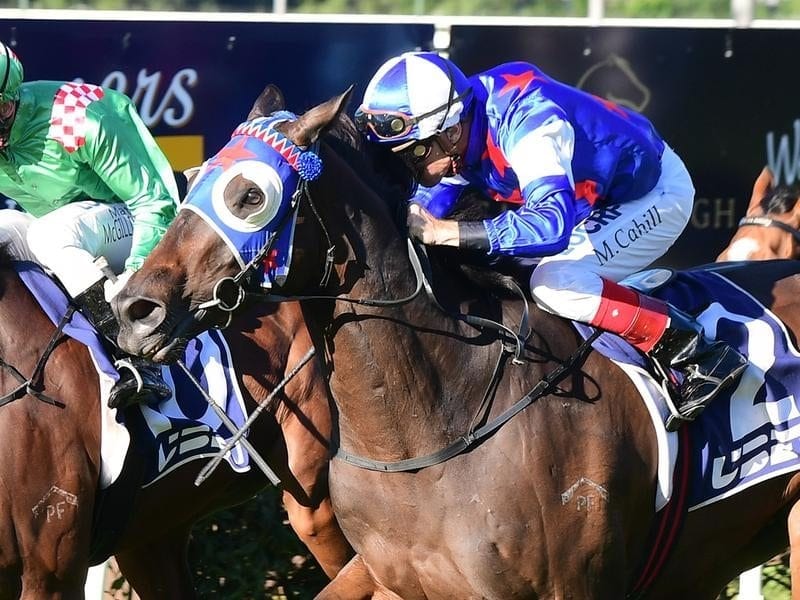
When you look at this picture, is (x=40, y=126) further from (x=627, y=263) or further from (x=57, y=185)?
(x=627, y=263)

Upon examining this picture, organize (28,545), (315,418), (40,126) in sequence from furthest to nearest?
(315,418) < (40,126) < (28,545)

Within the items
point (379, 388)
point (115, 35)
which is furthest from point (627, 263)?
point (115, 35)

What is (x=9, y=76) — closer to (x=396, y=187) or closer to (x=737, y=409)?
(x=396, y=187)

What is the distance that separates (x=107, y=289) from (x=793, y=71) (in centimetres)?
390

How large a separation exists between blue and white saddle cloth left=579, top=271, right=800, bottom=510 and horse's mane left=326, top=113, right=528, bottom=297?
285 millimetres

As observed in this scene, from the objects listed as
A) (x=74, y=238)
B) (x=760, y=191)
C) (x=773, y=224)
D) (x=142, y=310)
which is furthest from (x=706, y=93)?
(x=142, y=310)

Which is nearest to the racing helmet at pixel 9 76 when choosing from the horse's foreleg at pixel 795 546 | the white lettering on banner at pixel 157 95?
the white lettering on banner at pixel 157 95

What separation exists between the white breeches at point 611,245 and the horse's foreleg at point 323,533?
153 cm

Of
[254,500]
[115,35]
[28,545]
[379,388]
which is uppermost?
[115,35]

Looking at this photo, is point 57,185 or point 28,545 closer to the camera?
point 28,545

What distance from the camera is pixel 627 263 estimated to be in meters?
3.91

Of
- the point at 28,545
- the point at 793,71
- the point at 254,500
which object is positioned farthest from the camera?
the point at 793,71

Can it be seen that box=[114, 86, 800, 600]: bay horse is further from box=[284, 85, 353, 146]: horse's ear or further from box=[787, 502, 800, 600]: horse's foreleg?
box=[787, 502, 800, 600]: horse's foreleg

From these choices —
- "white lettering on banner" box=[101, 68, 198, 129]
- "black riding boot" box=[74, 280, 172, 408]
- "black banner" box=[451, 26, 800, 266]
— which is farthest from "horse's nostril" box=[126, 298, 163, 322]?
"black banner" box=[451, 26, 800, 266]
